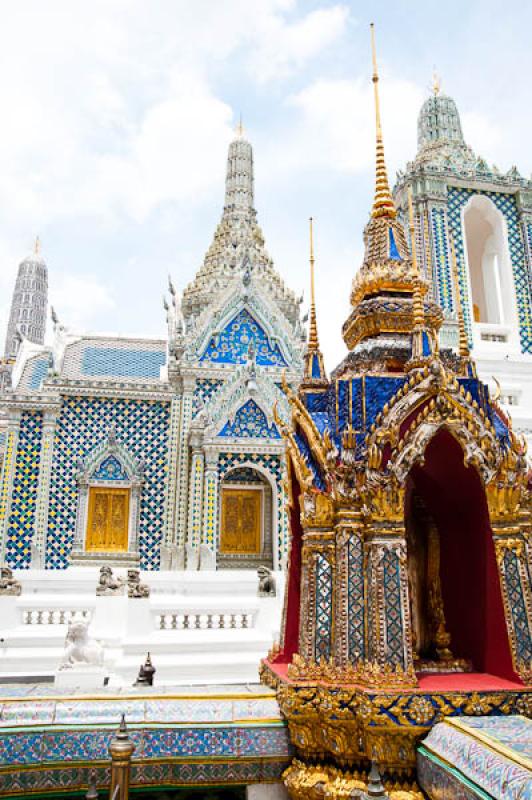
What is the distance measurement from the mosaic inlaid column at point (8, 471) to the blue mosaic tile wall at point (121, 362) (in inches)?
102

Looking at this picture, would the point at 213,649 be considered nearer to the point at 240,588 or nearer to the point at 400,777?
the point at 240,588

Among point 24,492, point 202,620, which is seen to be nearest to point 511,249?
point 202,620

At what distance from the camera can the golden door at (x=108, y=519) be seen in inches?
715

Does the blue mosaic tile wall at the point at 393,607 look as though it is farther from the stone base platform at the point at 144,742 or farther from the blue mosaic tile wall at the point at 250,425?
the blue mosaic tile wall at the point at 250,425

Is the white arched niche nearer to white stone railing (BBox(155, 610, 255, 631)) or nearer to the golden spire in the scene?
white stone railing (BBox(155, 610, 255, 631))

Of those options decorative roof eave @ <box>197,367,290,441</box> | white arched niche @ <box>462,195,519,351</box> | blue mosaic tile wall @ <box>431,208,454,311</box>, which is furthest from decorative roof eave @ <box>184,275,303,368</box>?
white arched niche @ <box>462,195,519,351</box>

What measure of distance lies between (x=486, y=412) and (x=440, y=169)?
19118mm

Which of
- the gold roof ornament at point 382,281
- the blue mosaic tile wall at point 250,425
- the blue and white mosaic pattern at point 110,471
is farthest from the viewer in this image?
the blue and white mosaic pattern at point 110,471

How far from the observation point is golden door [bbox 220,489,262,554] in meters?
18.3

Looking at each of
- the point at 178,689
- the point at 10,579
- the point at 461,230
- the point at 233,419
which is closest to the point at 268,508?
the point at 233,419

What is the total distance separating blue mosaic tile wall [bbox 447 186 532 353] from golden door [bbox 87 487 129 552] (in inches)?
462

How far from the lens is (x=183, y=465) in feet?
61.6

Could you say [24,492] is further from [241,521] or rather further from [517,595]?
[517,595]

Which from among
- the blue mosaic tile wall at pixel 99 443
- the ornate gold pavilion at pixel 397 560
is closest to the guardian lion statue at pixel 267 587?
the ornate gold pavilion at pixel 397 560
